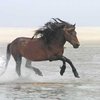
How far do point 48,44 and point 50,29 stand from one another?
0.50m

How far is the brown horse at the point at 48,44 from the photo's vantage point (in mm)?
17188

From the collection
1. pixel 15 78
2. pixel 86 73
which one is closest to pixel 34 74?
pixel 15 78

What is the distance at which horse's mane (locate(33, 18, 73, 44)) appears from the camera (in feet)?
57.9

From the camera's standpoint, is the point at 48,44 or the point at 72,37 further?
the point at 48,44

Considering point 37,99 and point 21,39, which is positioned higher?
point 21,39

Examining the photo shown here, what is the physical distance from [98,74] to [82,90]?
4999 millimetres

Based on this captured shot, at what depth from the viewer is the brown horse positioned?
17.2 metres

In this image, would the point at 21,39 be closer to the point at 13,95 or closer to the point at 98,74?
the point at 98,74

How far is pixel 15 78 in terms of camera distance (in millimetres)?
18500

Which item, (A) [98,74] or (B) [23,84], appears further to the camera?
(A) [98,74]

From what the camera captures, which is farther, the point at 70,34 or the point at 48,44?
the point at 48,44

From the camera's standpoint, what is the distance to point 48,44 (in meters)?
17.8

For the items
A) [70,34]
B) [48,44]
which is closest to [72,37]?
[70,34]

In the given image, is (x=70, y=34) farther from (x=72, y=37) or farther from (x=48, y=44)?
(x=48, y=44)
